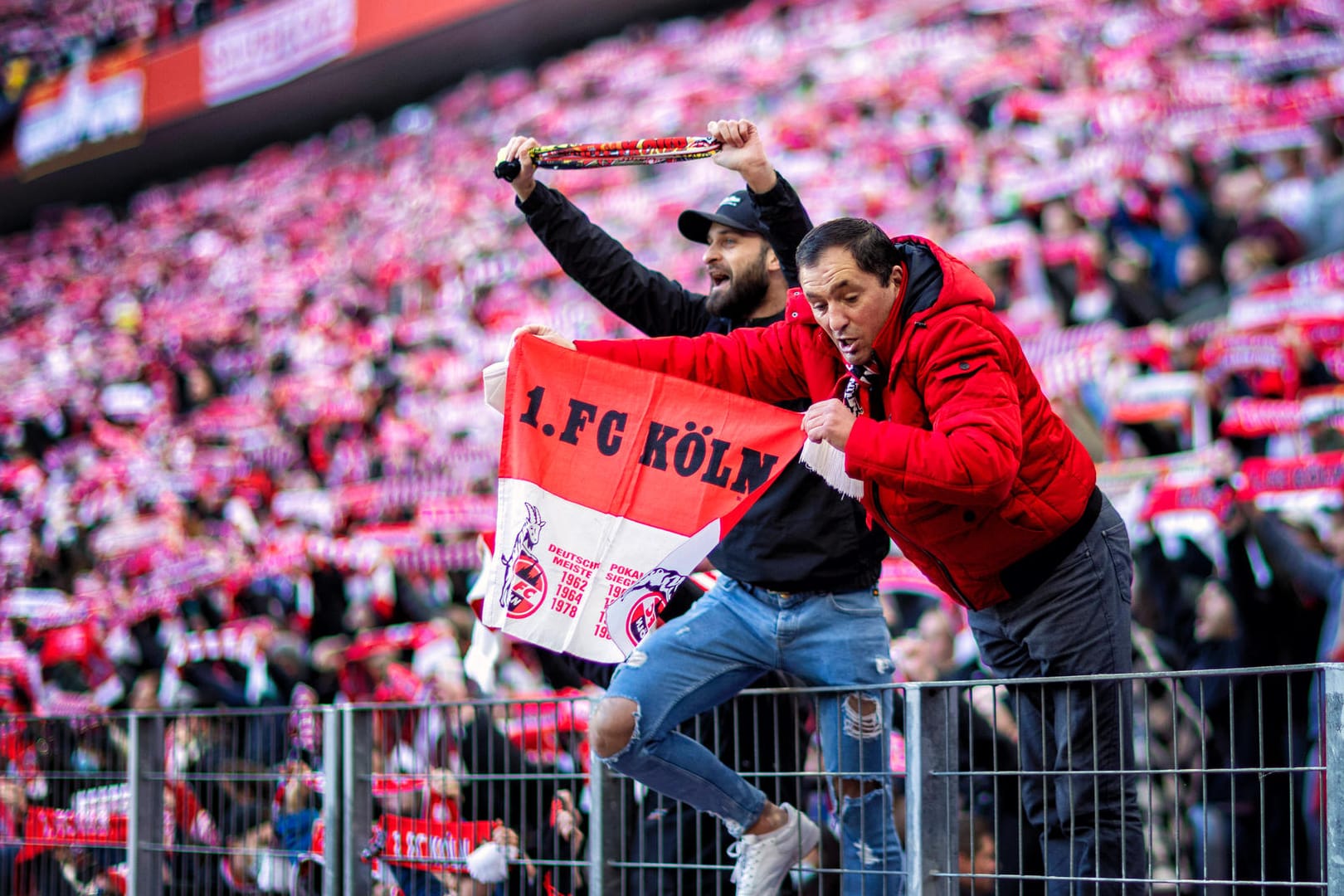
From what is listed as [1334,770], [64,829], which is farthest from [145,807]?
[1334,770]

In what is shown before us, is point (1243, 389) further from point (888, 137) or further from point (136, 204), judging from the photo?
point (136, 204)

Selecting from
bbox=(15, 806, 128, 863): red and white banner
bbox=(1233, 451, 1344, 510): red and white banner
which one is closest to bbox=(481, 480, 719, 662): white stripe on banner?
bbox=(15, 806, 128, 863): red and white banner

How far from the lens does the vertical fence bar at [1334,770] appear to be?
2379mm

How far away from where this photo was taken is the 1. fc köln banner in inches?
133

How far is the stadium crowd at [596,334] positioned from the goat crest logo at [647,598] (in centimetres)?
41

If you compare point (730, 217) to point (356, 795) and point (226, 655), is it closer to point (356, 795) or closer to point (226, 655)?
point (356, 795)

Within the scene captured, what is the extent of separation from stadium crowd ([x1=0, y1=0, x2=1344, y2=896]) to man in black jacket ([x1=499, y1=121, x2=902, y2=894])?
35 centimetres

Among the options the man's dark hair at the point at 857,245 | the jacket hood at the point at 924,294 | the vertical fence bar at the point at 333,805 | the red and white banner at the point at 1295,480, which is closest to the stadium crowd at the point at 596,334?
the red and white banner at the point at 1295,480

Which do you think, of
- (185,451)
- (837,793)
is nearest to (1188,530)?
(837,793)

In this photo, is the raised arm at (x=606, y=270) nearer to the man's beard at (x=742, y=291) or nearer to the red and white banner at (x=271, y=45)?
the man's beard at (x=742, y=291)

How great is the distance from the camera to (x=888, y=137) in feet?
37.4

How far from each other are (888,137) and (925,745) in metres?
8.99

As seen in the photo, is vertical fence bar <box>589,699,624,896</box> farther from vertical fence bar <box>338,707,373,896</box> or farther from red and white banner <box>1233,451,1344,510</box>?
red and white banner <box>1233,451,1344,510</box>

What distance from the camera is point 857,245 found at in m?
2.88
